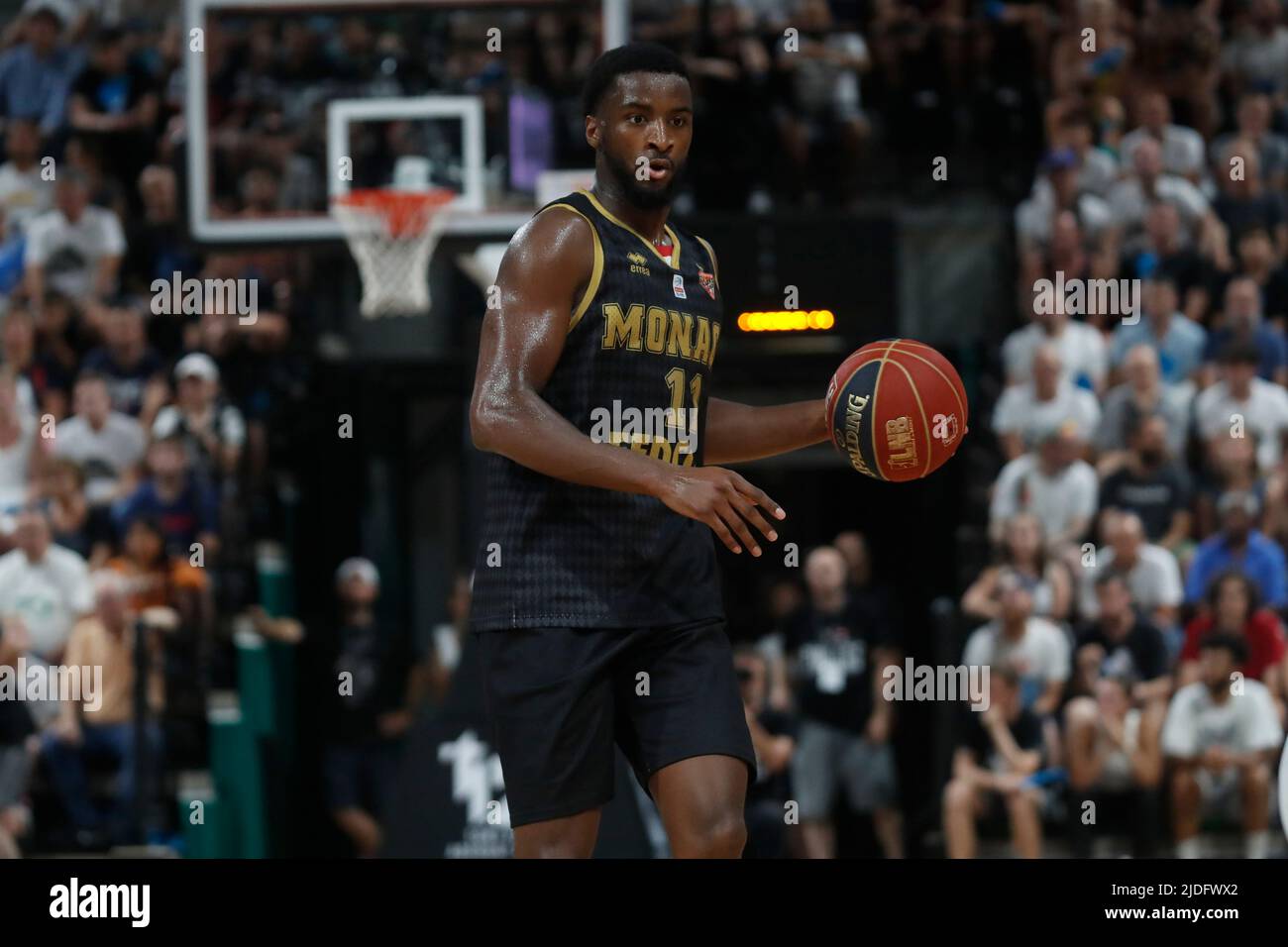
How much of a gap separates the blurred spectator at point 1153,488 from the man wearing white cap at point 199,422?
15.4ft

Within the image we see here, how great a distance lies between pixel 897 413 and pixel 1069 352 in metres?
6.13

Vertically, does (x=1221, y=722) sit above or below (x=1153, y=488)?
below

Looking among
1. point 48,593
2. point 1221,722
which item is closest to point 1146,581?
point 1221,722

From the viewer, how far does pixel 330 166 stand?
9.84 meters

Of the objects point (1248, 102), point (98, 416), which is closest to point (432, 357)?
point (98, 416)

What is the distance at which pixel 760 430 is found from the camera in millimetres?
4391

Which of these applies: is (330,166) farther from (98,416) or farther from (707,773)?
(707,773)

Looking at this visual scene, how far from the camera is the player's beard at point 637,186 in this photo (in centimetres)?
409

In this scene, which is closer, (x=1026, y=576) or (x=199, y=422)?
(x=1026, y=576)

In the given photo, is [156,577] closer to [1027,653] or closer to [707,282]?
[1027,653]

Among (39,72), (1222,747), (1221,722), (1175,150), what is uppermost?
(39,72)

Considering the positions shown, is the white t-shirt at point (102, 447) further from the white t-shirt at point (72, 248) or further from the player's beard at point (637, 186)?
the player's beard at point (637, 186)
